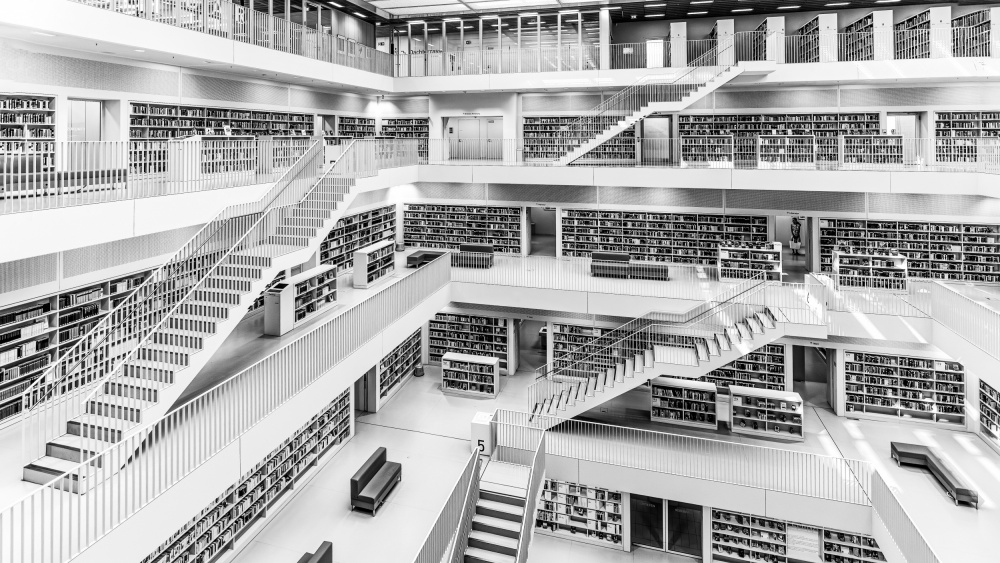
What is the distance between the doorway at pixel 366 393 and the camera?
51.6 ft

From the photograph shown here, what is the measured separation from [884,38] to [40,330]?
19751 millimetres

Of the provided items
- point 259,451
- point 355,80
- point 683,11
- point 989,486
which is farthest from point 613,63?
point 259,451

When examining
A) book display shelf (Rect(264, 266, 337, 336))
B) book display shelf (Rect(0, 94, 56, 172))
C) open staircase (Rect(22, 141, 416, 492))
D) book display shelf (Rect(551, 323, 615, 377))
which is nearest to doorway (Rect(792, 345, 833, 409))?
book display shelf (Rect(551, 323, 615, 377))

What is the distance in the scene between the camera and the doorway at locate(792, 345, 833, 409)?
15.8m

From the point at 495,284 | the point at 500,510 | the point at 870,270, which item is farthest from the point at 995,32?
the point at 500,510

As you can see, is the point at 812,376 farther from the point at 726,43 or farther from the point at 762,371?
the point at 726,43

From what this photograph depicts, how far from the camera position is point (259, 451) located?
7973mm

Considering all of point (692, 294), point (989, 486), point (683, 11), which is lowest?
point (989, 486)

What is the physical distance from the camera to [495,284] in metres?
15.5

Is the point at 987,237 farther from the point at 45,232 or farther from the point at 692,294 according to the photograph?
the point at 45,232

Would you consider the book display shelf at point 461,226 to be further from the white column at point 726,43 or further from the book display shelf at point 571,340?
the white column at point 726,43

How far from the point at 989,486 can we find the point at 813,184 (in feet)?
24.2

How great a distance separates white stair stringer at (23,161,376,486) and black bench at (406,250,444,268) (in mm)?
6571

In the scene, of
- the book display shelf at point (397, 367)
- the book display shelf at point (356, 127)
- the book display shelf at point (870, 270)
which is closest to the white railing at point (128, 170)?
the book display shelf at point (397, 367)
